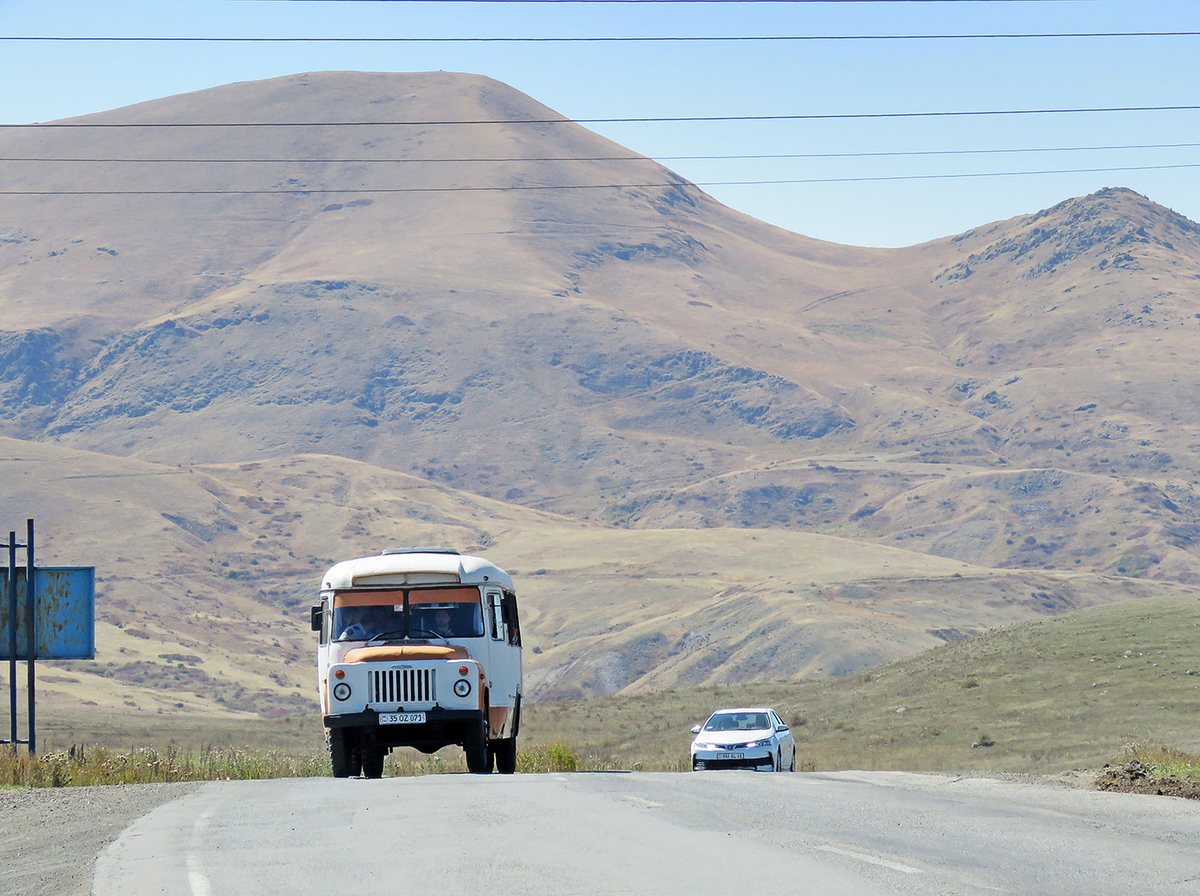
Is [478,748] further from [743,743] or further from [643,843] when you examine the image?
[643,843]

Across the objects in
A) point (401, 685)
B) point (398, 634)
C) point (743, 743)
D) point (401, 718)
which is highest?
point (398, 634)

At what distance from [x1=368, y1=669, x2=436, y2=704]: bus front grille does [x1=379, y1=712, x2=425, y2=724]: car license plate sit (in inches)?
6.7

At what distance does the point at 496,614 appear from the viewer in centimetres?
2066

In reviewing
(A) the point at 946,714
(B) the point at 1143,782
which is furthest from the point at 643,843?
(A) the point at 946,714

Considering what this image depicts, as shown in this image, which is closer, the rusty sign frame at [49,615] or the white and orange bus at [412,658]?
the white and orange bus at [412,658]

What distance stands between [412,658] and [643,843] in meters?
8.26

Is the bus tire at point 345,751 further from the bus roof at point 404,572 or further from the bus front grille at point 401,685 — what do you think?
the bus roof at point 404,572

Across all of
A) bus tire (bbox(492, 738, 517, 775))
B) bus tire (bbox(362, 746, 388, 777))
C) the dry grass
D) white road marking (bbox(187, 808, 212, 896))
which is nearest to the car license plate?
bus tire (bbox(362, 746, 388, 777))

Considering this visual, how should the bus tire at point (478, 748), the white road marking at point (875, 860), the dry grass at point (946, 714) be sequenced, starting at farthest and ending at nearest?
the dry grass at point (946, 714) → the bus tire at point (478, 748) → the white road marking at point (875, 860)

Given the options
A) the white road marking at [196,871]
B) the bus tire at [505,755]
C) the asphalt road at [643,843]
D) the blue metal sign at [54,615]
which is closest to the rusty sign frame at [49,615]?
the blue metal sign at [54,615]

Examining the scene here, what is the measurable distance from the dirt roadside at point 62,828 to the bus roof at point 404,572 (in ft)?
11.2

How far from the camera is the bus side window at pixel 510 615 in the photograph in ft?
70.1

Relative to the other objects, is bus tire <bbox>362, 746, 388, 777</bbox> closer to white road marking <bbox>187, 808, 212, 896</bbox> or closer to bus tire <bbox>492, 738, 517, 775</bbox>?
bus tire <bbox>492, 738, 517, 775</bbox>

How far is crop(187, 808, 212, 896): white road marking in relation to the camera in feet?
31.1
